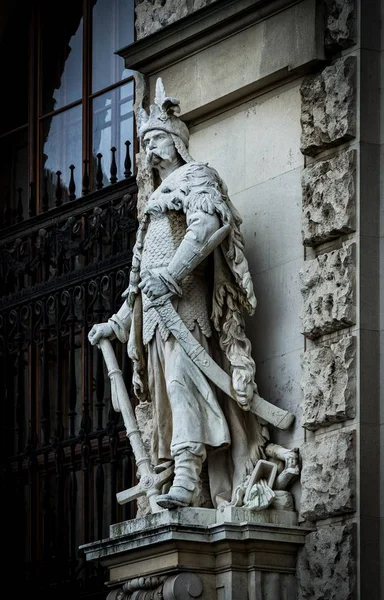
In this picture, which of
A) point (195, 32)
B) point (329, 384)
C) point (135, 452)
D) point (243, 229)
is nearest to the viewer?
point (329, 384)

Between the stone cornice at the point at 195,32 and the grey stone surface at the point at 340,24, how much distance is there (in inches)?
12.3

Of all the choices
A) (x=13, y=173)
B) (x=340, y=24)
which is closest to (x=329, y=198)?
(x=340, y=24)

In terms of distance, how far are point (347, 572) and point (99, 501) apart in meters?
2.80

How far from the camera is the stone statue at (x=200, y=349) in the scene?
35.7 ft

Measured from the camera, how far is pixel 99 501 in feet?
41.7

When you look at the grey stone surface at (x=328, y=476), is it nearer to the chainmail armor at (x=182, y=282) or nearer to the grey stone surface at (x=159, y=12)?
the chainmail armor at (x=182, y=282)

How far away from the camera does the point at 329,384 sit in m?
10.7

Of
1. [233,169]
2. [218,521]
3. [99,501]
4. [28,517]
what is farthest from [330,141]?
[28,517]

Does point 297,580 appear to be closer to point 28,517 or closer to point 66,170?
point 28,517

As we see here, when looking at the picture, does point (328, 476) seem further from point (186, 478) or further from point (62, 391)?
point (62, 391)

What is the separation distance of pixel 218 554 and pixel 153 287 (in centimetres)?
157

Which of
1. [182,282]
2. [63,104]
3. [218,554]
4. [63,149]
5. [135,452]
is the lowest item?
[218,554]

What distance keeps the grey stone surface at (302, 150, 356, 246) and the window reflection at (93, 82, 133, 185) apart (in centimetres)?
271

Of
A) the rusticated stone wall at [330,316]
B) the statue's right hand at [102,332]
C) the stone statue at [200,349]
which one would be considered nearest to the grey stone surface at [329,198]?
the rusticated stone wall at [330,316]
